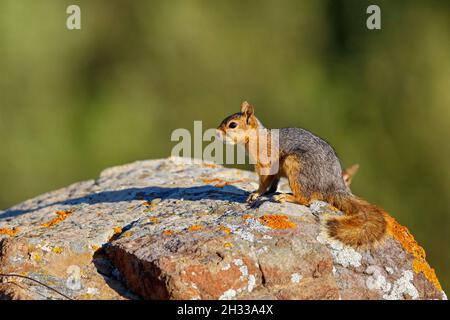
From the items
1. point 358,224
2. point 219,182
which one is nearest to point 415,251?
point 358,224

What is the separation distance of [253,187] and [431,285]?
7.46 ft

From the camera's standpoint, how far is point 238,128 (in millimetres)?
6227

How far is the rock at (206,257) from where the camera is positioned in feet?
14.7

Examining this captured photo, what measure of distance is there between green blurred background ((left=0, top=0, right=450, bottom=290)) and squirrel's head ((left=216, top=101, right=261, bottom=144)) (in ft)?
24.3

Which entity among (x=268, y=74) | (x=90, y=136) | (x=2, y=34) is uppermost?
(x=2, y=34)

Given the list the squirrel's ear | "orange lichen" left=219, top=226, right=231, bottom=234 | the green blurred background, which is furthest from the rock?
the green blurred background

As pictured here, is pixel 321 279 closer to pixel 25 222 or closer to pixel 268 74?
pixel 25 222

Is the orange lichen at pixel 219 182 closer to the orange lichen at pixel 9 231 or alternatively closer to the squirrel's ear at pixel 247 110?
the squirrel's ear at pixel 247 110

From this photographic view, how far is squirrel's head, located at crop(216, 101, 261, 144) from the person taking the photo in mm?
6223

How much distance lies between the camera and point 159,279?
444 cm

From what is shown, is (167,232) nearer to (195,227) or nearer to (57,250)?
(195,227)

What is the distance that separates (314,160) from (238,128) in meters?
0.83

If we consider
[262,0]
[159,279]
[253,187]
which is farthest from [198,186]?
[262,0]

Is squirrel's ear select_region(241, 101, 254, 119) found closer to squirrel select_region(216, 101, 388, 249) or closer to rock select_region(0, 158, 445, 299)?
squirrel select_region(216, 101, 388, 249)
